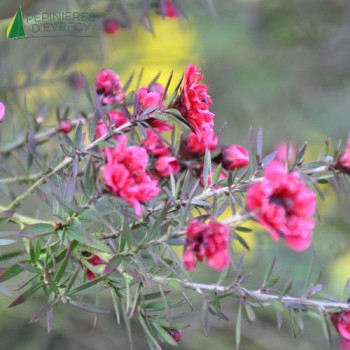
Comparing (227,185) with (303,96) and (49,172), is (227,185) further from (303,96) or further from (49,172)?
(303,96)

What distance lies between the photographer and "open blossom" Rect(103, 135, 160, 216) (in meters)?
0.50

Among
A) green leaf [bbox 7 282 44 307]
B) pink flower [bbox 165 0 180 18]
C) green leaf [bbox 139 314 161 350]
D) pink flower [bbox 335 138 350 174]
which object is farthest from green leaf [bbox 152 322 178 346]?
pink flower [bbox 165 0 180 18]

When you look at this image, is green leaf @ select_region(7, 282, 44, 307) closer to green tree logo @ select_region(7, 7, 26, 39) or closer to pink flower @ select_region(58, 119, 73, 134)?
pink flower @ select_region(58, 119, 73, 134)

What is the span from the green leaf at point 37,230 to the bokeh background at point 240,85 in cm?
40

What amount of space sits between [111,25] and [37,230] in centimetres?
56

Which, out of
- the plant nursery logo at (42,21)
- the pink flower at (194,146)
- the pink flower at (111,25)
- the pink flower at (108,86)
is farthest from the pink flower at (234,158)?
the pink flower at (111,25)

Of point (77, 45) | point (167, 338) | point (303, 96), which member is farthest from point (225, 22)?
point (167, 338)

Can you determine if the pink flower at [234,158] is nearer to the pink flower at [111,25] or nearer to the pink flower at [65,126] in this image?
the pink flower at [65,126]

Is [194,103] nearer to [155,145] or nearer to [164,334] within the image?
[155,145]

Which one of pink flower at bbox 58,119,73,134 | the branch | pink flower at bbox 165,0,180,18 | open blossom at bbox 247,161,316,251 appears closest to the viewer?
open blossom at bbox 247,161,316,251

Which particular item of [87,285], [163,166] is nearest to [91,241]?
[87,285]

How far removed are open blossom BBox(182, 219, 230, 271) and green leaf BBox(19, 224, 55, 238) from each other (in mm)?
153

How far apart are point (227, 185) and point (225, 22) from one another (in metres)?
1.84

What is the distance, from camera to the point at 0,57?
122 cm
